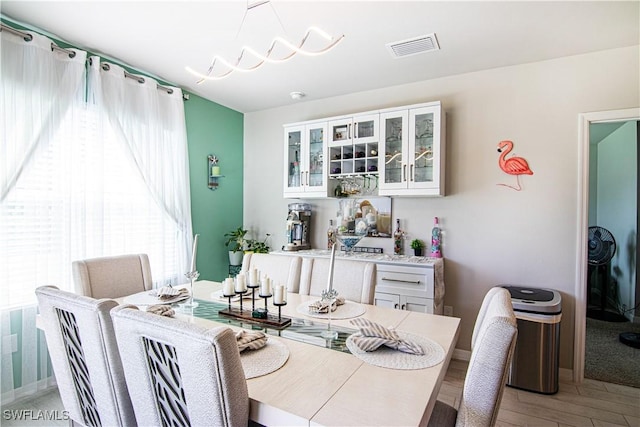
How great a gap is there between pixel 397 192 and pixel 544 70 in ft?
5.13

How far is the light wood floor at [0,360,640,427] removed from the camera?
6.76 ft

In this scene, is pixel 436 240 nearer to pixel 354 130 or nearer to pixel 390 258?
pixel 390 258

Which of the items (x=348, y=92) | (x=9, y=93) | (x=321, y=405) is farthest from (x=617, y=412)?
(x=9, y=93)

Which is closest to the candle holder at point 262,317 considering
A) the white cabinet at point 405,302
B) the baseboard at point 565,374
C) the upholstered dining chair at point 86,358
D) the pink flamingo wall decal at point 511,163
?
the upholstered dining chair at point 86,358

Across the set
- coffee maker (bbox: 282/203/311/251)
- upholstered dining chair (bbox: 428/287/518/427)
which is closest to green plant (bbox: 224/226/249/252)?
coffee maker (bbox: 282/203/311/251)

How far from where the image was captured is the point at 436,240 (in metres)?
3.07

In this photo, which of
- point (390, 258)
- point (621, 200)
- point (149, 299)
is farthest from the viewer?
point (621, 200)

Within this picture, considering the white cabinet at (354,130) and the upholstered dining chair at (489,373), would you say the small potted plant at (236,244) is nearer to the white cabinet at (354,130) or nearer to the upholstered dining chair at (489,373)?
the white cabinet at (354,130)

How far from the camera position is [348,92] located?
3520 millimetres

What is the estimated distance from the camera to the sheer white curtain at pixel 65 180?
2.14 metres

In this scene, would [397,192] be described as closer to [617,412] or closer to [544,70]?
[544,70]

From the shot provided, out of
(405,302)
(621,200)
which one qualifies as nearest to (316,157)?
(405,302)

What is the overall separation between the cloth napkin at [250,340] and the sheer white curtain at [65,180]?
192 centimetres

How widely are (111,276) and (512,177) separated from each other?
320 centimetres
